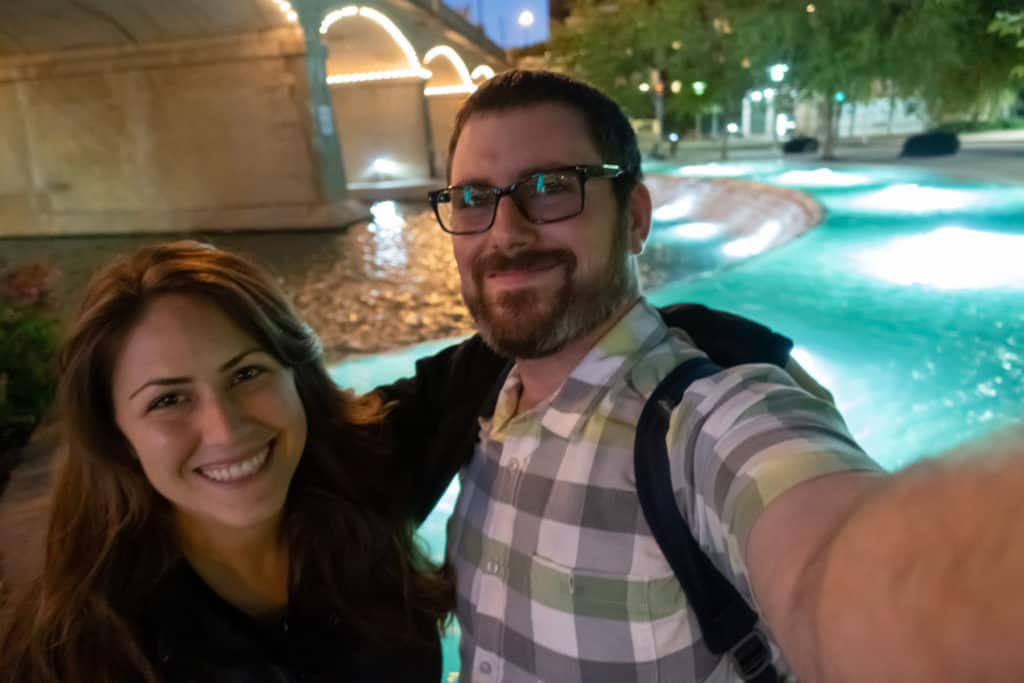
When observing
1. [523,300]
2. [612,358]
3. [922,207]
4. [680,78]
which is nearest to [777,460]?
[612,358]

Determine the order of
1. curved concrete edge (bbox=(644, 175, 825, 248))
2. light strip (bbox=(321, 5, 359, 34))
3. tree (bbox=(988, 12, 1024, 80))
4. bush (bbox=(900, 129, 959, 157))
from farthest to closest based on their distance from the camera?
1. bush (bbox=(900, 129, 959, 157))
2. light strip (bbox=(321, 5, 359, 34))
3. curved concrete edge (bbox=(644, 175, 825, 248))
4. tree (bbox=(988, 12, 1024, 80))

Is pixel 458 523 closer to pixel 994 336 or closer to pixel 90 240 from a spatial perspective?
pixel 994 336

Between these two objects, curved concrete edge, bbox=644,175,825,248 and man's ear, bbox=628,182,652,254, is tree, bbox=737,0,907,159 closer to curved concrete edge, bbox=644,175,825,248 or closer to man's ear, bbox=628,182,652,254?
curved concrete edge, bbox=644,175,825,248

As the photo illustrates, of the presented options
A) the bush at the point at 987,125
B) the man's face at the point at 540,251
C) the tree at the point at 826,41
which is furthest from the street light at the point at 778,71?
the man's face at the point at 540,251

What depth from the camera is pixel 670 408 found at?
1.35 meters

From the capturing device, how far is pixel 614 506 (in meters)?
1.37

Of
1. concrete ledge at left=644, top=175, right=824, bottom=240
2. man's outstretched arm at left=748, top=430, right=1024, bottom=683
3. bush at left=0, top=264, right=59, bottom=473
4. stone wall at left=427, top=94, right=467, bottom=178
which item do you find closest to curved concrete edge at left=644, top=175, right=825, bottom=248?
concrete ledge at left=644, top=175, right=824, bottom=240

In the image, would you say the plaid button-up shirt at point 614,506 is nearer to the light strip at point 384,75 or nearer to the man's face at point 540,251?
the man's face at point 540,251

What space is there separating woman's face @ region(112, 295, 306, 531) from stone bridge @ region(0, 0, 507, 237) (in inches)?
596

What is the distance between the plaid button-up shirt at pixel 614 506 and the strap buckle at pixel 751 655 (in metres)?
0.05

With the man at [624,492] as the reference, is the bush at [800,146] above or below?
below

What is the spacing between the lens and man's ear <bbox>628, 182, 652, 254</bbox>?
1.81m

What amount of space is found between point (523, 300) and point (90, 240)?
19523 mm

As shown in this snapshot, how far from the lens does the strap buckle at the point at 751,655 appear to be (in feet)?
4.21
